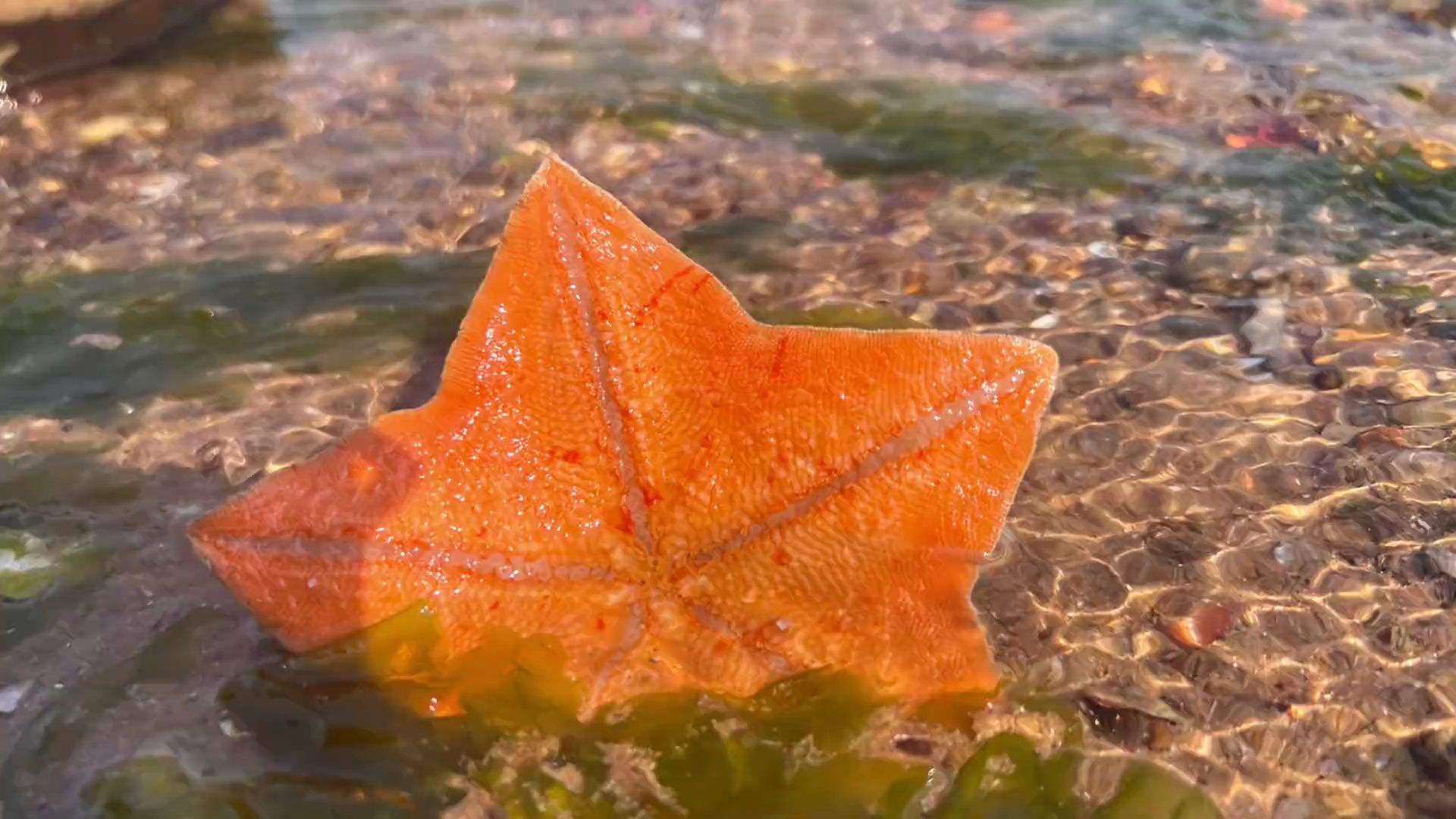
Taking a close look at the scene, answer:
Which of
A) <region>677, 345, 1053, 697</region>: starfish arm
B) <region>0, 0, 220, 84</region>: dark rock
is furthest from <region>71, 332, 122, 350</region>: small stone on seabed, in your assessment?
<region>677, 345, 1053, 697</region>: starfish arm

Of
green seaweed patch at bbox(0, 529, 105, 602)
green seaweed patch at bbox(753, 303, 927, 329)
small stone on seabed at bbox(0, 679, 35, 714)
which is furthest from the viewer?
green seaweed patch at bbox(753, 303, 927, 329)

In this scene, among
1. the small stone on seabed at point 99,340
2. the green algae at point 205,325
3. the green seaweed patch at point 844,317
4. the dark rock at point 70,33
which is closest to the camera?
the green algae at point 205,325

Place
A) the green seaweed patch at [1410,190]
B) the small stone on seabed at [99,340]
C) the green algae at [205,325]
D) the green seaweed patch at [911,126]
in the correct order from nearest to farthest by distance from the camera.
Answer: the green algae at [205,325] < the small stone on seabed at [99,340] < the green seaweed patch at [1410,190] < the green seaweed patch at [911,126]

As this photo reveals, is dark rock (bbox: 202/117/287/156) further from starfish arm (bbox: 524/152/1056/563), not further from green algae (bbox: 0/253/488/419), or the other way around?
starfish arm (bbox: 524/152/1056/563)

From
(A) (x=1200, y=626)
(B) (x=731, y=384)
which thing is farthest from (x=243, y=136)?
(A) (x=1200, y=626)

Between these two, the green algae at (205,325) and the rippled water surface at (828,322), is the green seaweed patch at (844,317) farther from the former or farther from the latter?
the green algae at (205,325)

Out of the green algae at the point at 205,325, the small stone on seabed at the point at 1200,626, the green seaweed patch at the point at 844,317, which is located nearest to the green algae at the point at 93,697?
the green algae at the point at 205,325

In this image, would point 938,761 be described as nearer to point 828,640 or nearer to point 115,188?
point 828,640
